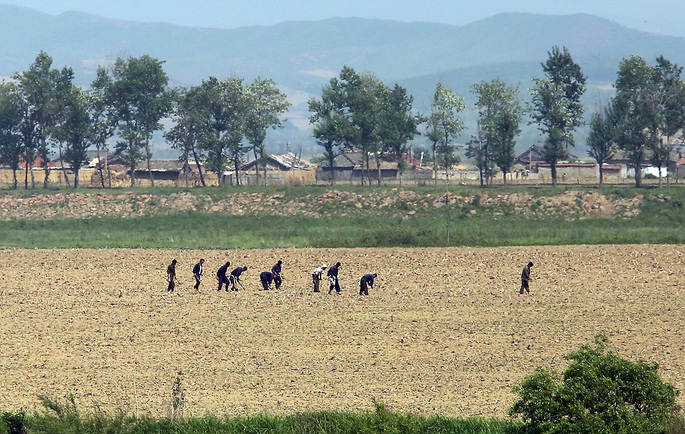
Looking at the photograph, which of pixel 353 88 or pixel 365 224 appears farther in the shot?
pixel 353 88

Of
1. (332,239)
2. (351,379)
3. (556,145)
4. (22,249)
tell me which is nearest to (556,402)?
(351,379)

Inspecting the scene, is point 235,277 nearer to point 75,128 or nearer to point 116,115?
point 75,128

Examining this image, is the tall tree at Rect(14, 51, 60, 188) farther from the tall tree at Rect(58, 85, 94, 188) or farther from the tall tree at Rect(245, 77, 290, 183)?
the tall tree at Rect(245, 77, 290, 183)

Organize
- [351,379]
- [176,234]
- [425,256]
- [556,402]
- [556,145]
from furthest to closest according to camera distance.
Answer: [556,145] < [176,234] < [425,256] < [351,379] < [556,402]

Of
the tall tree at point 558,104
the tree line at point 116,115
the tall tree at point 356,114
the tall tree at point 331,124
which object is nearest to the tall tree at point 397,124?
the tall tree at point 356,114

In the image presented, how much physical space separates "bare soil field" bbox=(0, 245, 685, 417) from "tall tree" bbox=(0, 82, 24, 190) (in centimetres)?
5423

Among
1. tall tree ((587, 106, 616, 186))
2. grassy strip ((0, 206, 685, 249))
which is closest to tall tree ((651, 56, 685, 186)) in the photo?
tall tree ((587, 106, 616, 186))

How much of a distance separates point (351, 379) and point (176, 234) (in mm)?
44456

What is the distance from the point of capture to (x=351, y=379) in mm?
23078

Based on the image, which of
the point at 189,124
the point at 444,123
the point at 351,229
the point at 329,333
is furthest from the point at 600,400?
the point at 444,123

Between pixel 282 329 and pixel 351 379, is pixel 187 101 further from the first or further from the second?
pixel 351 379

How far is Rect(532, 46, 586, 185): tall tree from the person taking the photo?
9488cm

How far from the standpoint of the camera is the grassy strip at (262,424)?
1745cm

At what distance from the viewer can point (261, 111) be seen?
11000 centimetres
